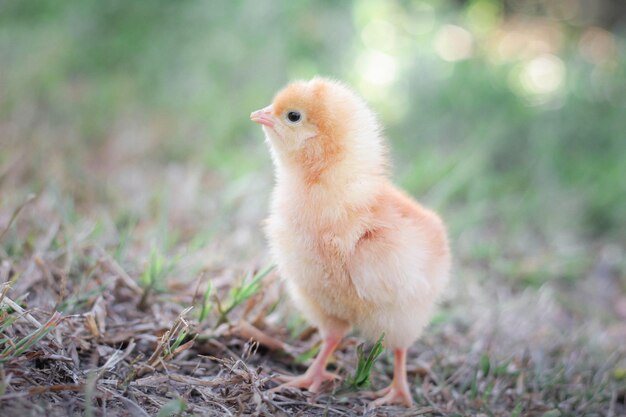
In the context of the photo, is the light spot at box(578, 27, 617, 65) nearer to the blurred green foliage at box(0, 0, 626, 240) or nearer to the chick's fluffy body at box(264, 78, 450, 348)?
the blurred green foliage at box(0, 0, 626, 240)

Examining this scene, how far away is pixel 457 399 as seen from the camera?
2262 mm

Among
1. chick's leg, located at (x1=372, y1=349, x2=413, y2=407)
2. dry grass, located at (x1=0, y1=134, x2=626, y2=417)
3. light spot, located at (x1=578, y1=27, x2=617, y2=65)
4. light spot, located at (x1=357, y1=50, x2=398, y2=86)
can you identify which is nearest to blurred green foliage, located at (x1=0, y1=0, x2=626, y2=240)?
light spot, located at (x1=357, y1=50, x2=398, y2=86)

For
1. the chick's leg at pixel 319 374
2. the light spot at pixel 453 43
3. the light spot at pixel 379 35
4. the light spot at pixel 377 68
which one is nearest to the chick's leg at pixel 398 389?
the chick's leg at pixel 319 374

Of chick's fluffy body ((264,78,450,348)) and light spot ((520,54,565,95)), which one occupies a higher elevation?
light spot ((520,54,565,95))

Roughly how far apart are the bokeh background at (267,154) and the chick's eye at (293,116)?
0.79 metres

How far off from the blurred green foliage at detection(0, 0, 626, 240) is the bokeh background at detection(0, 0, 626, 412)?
0.6 inches

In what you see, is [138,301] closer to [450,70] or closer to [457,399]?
[457,399]

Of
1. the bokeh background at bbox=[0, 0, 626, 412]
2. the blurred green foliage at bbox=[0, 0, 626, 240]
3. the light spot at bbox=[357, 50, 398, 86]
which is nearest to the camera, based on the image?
the bokeh background at bbox=[0, 0, 626, 412]

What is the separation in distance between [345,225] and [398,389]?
0.64m

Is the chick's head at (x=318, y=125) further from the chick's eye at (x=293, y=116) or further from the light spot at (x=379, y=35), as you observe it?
the light spot at (x=379, y=35)

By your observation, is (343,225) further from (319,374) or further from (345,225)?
(319,374)

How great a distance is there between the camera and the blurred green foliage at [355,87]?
4.15 metres

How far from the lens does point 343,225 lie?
1.92 meters

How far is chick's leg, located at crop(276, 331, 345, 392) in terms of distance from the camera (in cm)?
211
